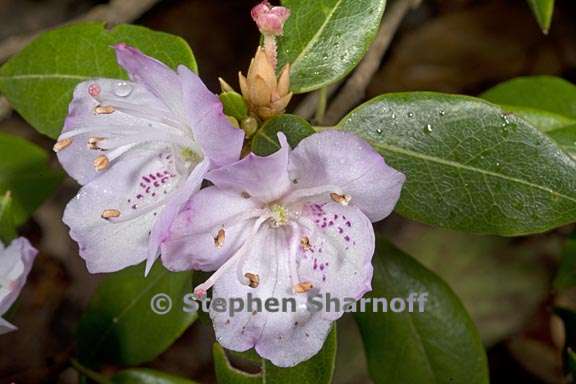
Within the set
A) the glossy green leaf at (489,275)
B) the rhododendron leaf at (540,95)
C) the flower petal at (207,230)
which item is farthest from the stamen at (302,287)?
the glossy green leaf at (489,275)

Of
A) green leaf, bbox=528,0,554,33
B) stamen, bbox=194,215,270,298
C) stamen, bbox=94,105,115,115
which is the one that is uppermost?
green leaf, bbox=528,0,554,33

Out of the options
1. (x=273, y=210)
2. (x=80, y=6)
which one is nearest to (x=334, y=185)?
(x=273, y=210)

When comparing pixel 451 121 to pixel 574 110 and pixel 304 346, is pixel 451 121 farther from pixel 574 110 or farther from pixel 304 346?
pixel 574 110

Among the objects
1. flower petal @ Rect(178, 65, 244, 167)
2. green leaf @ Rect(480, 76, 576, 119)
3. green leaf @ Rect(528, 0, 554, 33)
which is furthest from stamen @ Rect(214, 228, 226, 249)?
green leaf @ Rect(480, 76, 576, 119)

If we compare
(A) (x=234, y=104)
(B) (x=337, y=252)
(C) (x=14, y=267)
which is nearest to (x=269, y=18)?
(A) (x=234, y=104)

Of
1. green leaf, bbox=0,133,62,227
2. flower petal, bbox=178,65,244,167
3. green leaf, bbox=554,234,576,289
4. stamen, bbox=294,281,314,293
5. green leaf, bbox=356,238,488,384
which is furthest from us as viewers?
green leaf, bbox=554,234,576,289

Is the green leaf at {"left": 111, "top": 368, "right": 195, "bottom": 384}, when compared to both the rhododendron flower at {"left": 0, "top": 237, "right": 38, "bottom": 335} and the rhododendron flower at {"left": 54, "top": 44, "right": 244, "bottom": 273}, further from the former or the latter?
the rhododendron flower at {"left": 54, "top": 44, "right": 244, "bottom": 273}

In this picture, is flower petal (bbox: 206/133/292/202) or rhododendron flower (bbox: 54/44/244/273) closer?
flower petal (bbox: 206/133/292/202)
